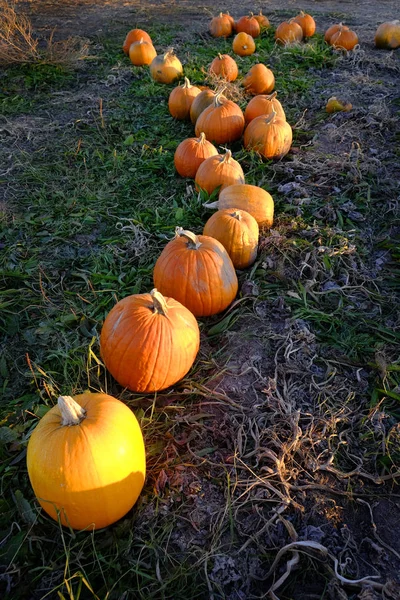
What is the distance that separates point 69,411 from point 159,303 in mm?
846

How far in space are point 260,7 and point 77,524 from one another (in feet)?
41.9

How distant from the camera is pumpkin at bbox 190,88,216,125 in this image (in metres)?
5.73

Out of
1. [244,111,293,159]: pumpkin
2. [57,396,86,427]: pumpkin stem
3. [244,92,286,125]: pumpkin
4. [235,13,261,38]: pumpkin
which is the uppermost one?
[235,13,261,38]: pumpkin

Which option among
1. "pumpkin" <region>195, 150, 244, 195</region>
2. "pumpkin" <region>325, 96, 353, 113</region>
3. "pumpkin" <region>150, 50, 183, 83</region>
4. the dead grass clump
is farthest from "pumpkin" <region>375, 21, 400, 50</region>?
"pumpkin" <region>195, 150, 244, 195</region>

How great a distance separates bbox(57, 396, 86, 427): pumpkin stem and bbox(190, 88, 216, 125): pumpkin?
4724 mm

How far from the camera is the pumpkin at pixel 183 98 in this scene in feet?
20.0

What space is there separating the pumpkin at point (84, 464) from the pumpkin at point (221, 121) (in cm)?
411

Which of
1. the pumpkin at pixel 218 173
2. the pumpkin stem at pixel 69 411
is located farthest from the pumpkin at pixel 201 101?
the pumpkin stem at pixel 69 411

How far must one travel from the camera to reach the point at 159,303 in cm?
268

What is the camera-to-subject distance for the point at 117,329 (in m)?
2.73

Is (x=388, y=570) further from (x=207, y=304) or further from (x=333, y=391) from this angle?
(x=207, y=304)

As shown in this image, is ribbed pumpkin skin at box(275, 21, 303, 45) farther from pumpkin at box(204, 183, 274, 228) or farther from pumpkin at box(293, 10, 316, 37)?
pumpkin at box(204, 183, 274, 228)

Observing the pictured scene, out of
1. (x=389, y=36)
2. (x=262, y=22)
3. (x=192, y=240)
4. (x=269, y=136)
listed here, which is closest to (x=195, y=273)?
(x=192, y=240)

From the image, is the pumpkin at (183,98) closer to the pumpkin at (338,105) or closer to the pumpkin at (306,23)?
the pumpkin at (338,105)
